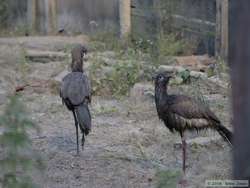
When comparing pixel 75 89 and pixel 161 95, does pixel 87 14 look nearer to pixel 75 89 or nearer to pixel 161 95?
pixel 75 89

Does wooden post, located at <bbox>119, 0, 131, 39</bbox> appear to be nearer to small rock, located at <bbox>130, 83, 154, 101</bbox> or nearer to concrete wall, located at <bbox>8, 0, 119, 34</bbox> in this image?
concrete wall, located at <bbox>8, 0, 119, 34</bbox>

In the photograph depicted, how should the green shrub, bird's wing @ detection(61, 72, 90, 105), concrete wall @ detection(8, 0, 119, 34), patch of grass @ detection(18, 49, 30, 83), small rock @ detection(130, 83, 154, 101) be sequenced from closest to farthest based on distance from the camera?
the green shrub
bird's wing @ detection(61, 72, 90, 105)
small rock @ detection(130, 83, 154, 101)
patch of grass @ detection(18, 49, 30, 83)
concrete wall @ detection(8, 0, 119, 34)

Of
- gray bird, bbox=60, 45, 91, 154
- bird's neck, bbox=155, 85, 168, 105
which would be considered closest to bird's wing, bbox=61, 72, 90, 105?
gray bird, bbox=60, 45, 91, 154

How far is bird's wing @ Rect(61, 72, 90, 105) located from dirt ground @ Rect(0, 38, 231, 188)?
0.61 metres

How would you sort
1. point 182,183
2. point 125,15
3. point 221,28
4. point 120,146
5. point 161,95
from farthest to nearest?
point 125,15
point 221,28
point 120,146
point 161,95
point 182,183

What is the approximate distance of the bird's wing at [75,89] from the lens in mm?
7508

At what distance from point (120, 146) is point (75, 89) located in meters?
0.81

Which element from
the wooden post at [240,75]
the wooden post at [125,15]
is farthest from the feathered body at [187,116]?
the wooden post at [125,15]

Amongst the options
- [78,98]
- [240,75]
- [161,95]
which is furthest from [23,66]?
[240,75]

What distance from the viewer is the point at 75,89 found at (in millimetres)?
7613

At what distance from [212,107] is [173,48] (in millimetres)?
3144

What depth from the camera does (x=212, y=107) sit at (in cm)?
912

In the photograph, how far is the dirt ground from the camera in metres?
6.71

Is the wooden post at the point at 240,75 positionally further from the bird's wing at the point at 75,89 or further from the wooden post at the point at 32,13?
the wooden post at the point at 32,13
